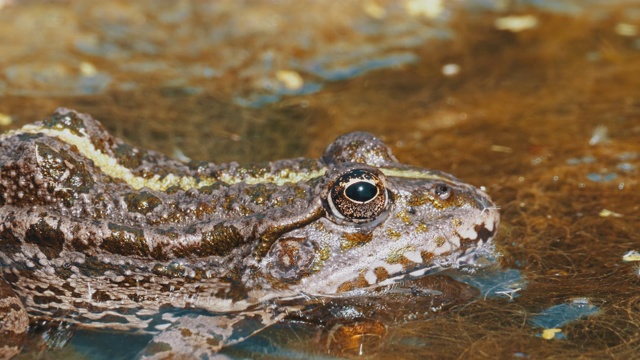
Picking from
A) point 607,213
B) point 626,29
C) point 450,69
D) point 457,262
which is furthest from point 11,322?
point 626,29

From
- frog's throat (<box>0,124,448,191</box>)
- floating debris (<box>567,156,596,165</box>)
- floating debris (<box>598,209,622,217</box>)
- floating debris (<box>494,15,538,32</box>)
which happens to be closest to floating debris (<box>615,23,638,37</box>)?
floating debris (<box>494,15,538,32</box>)

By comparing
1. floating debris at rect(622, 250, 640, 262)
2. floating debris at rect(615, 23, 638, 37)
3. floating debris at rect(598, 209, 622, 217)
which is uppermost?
floating debris at rect(615, 23, 638, 37)

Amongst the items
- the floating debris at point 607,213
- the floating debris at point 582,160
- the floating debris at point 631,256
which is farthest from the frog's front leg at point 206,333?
the floating debris at point 582,160

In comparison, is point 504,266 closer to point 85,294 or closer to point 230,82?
point 85,294

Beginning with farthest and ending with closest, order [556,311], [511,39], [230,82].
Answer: [511,39] → [230,82] → [556,311]

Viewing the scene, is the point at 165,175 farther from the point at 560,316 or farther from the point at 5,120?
the point at 5,120

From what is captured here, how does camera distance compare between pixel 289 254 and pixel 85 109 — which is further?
pixel 85 109

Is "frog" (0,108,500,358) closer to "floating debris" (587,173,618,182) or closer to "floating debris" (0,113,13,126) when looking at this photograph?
"floating debris" (587,173,618,182)

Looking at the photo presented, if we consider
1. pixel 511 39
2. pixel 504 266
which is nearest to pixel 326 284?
pixel 504 266
